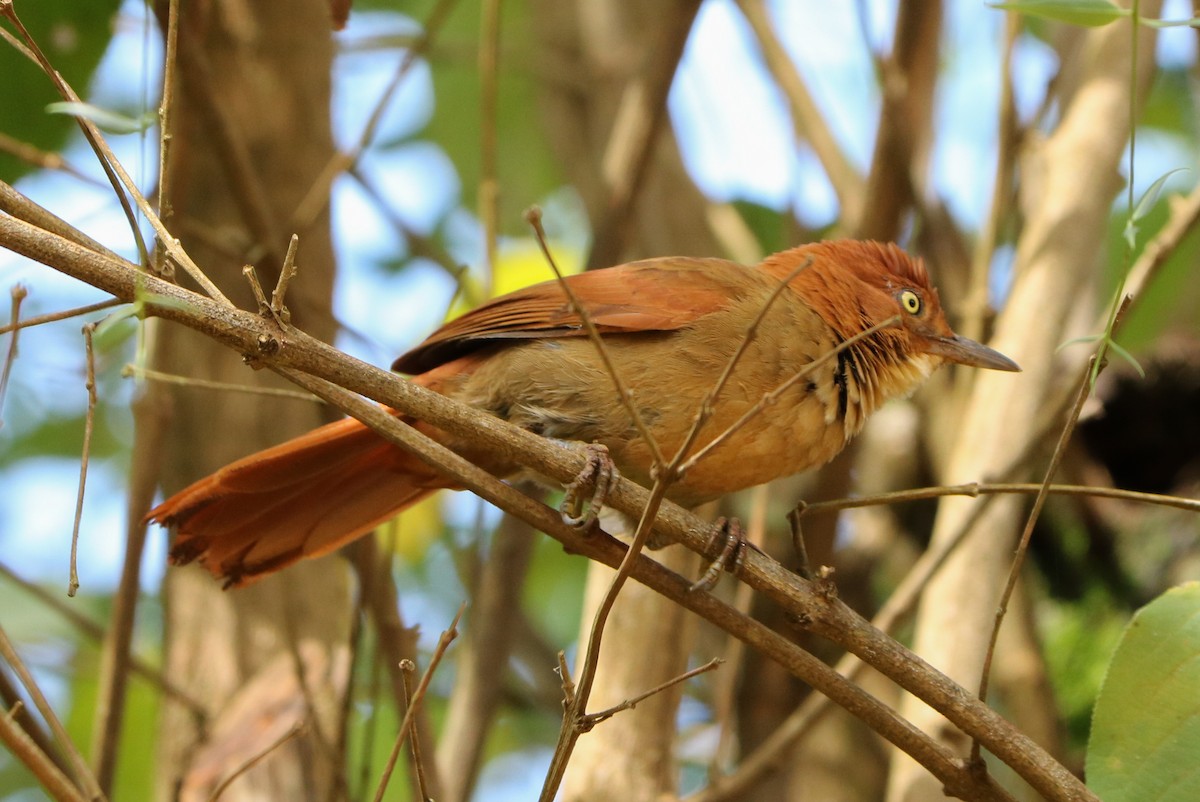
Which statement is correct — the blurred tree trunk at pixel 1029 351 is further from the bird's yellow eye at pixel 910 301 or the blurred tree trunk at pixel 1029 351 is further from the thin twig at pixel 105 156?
the thin twig at pixel 105 156

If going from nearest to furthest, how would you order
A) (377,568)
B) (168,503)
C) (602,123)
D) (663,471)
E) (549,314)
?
1. (663,471)
2. (168,503)
3. (549,314)
4. (377,568)
5. (602,123)

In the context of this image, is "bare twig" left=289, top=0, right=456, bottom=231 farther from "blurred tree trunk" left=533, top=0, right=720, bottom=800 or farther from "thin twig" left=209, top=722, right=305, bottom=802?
"thin twig" left=209, top=722, right=305, bottom=802

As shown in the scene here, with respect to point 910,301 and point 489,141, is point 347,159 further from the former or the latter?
point 910,301

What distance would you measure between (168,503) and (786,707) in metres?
2.67

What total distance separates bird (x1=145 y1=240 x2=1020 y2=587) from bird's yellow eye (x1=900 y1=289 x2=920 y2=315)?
30 cm

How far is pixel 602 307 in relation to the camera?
3.41m

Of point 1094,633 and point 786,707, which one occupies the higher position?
point 1094,633

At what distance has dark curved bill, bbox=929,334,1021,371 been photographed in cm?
382

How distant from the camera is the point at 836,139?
541cm

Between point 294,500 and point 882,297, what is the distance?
1781 millimetres

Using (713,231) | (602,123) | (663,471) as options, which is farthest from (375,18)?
(663,471)

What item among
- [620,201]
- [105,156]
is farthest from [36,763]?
[620,201]

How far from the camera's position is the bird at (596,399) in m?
3.18

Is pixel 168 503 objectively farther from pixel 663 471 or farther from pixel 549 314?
pixel 663 471
